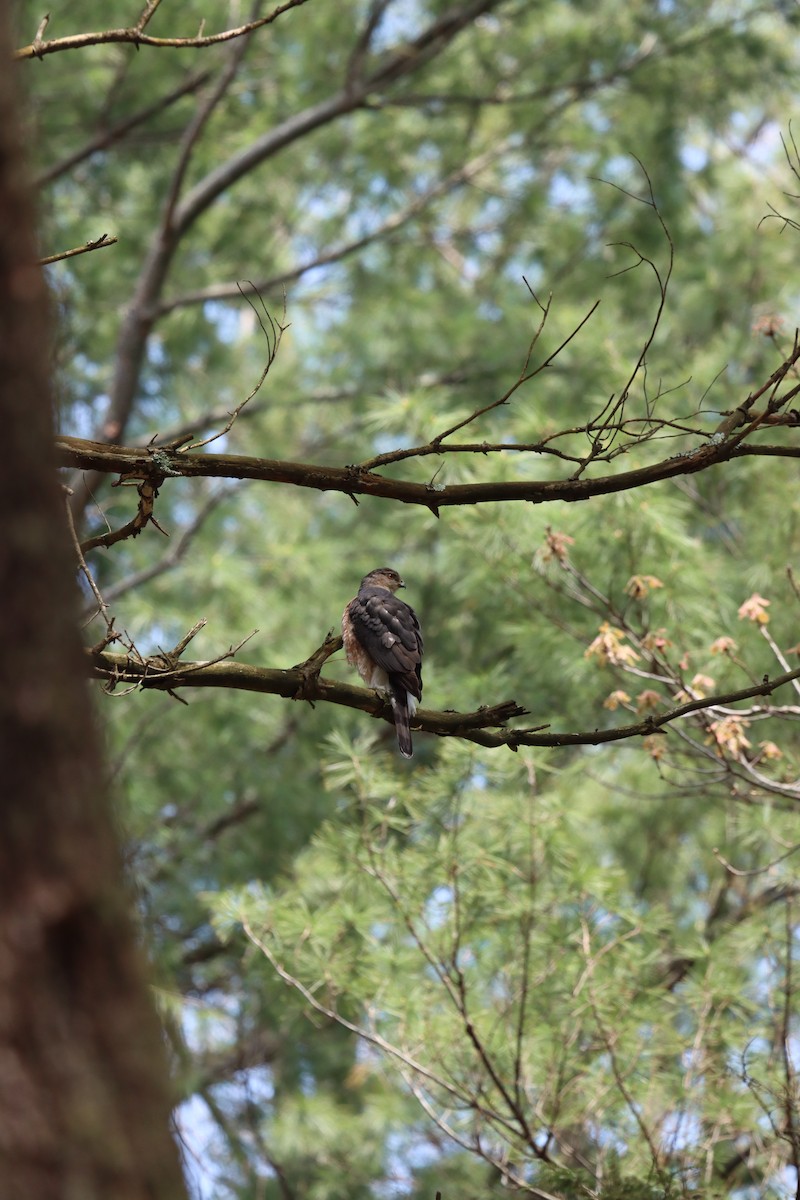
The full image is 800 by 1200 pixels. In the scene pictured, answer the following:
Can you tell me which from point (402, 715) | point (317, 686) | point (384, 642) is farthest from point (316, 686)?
point (384, 642)

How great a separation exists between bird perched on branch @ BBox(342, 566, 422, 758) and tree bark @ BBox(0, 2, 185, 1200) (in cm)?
331

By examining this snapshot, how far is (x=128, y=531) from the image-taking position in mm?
3146

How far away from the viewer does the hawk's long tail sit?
3551mm

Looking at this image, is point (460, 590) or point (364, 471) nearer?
point (364, 471)

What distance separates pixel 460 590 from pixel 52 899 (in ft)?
19.1

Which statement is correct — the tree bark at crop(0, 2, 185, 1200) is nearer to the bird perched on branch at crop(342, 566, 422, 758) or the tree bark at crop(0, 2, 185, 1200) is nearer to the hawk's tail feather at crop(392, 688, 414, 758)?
the hawk's tail feather at crop(392, 688, 414, 758)

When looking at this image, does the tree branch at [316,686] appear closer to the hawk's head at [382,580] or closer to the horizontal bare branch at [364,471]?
the horizontal bare branch at [364,471]

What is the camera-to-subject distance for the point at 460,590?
6.94m

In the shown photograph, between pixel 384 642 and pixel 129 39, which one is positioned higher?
pixel 129 39

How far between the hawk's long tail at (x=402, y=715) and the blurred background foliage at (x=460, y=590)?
572 millimetres

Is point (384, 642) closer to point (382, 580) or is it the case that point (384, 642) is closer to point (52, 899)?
point (382, 580)

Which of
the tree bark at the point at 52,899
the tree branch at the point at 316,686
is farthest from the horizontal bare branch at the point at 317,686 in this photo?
the tree bark at the point at 52,899

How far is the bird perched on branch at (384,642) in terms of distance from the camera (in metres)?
4.70

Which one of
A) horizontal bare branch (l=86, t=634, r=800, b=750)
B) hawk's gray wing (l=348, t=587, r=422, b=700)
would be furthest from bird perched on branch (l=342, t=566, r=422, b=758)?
horizontal bare branch (l=86, t=634, r=800, b=750)
